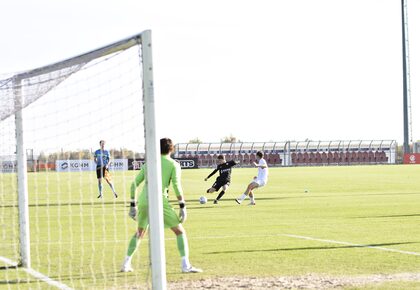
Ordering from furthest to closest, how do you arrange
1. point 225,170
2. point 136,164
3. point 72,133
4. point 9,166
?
point 136,164 → point 225,170 → point 9,166 → point 72,133

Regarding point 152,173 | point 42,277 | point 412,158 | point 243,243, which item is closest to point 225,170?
point 243,243

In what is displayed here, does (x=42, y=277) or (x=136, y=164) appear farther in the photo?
(x=136, y=164)

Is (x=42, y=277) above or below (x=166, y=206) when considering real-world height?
below

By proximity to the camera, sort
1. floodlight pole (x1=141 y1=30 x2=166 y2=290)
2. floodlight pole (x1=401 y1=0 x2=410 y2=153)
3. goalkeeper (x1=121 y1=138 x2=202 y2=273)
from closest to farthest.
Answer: floodlight pole (x1=141 y1=30 x2=166 y2=290), goalkeeper (x1=121 y1=138 x2=202 y2=273), floodlight pole (x1=401 y1=0 x2=410 y2=153)

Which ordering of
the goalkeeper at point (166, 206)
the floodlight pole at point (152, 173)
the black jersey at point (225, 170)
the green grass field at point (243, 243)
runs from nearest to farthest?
1. the floodlight pole at point (152, 173)
2. the goalkeeper at point (166, 206)
3. the green grass field at point (243, 243)
4. the black jersey at point (225, 170)

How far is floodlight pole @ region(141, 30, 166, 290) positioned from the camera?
28.0 feet

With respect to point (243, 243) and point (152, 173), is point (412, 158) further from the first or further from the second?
point (152, 173)

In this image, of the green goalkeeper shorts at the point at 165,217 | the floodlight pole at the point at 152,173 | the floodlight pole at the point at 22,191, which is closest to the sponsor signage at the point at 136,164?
the floodlight pole at the point at 22,191

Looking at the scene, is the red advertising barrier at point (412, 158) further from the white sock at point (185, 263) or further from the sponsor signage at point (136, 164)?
the white sock at point (185, 263)

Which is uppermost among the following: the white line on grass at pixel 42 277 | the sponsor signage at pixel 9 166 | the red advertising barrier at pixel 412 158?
the sponsor signage at pixel 9 166

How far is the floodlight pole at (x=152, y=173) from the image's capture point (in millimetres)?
8531

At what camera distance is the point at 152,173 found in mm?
8617

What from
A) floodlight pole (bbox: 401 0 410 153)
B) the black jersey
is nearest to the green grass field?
the black jersey

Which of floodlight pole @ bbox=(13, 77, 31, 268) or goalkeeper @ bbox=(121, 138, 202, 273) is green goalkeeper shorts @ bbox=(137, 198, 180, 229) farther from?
floodlight pole @ bbox=(13, 77, 31, 268)
